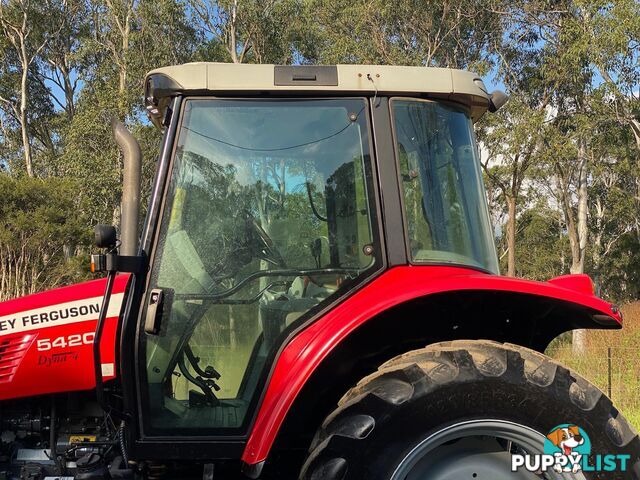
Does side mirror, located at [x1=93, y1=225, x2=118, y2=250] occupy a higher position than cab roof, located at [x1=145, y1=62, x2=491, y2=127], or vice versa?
cab roof, located at [x1=145, y1=62, x2=491, y2=127]

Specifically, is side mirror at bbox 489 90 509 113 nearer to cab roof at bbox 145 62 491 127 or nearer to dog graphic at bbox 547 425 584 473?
cab roof at bbox 145 62 491 127

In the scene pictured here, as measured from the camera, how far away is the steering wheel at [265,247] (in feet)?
7.89

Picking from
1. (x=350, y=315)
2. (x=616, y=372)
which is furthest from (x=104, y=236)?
(x=616, y=372)

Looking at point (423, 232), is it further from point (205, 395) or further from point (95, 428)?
point (95, 428)

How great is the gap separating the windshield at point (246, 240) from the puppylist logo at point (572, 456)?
2.96 ft

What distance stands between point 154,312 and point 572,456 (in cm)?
163

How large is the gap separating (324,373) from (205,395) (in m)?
0.52

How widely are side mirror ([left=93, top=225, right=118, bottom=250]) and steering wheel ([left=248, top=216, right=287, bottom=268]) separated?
537 mm

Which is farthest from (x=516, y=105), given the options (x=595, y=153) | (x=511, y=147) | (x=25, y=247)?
(x=25, y=247)

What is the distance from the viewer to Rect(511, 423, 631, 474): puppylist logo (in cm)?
204

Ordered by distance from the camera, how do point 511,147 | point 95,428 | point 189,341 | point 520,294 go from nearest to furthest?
point 520,294, point 189,341, point 95,428, point 511,147

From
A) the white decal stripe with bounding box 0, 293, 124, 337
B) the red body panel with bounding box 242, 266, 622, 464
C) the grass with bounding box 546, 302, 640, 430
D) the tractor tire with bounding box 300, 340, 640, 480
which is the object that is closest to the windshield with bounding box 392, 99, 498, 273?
the red body panel with bounding box 242, 266, 622, 464

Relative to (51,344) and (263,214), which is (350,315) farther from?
(51,344)

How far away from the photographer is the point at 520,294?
221 centimetres
